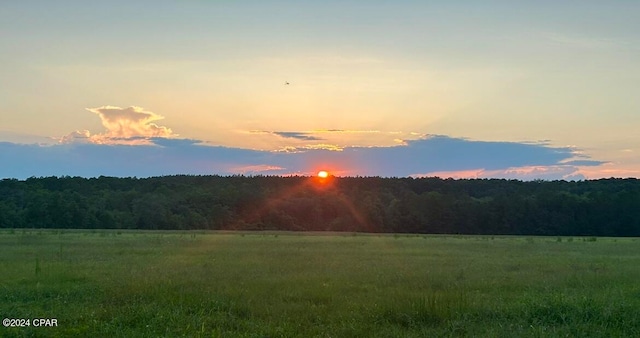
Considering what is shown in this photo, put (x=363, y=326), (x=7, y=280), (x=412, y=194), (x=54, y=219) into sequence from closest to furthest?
1. (x=363, y=326)
2. (x=7, y=280)
3. (x=54, y=219)
4. (x=412, y=194)

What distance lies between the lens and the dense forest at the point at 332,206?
100 m

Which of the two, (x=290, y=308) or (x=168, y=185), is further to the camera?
(x=168, y=185)

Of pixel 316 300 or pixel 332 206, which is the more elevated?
pixel 332 206

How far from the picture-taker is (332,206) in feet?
402

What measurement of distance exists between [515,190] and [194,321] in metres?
118

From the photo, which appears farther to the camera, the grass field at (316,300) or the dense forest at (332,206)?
the dense forest at (332,206)

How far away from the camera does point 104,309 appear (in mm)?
14867

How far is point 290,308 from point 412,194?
107621mm

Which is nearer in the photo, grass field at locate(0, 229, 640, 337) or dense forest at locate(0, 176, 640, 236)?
grass field at locate(0, 229, 640, 337)

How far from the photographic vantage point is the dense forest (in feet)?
329

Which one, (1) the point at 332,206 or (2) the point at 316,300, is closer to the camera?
(2) the point at 316,300

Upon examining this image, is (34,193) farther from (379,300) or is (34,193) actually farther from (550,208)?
(379,300)

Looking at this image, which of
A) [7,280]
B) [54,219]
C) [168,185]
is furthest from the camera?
[168,185]

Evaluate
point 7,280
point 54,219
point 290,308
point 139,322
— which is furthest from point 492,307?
point 54,219
